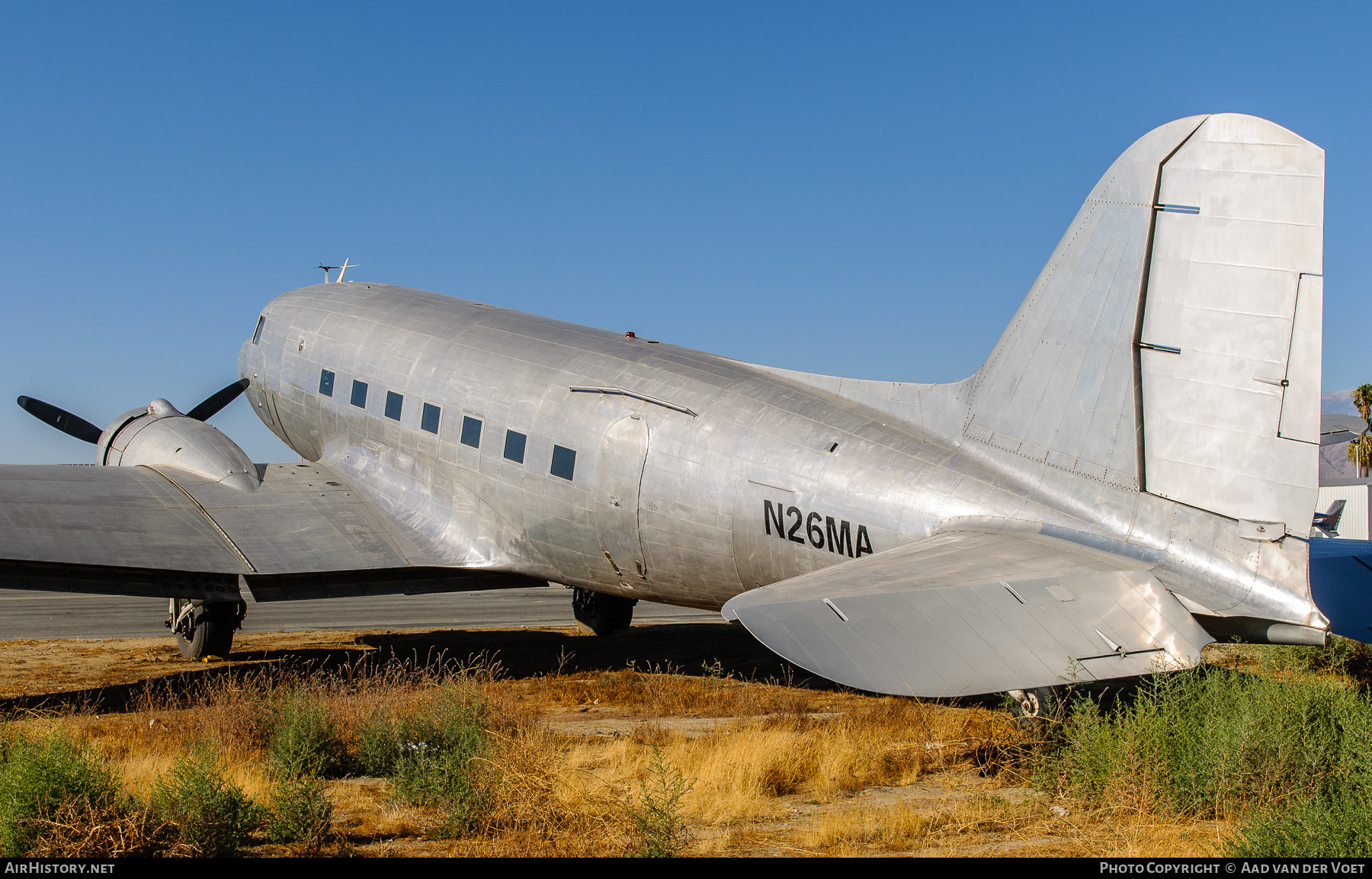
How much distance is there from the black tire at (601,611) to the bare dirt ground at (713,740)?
16.8 inches

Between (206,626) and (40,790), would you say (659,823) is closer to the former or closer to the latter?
(40,790)

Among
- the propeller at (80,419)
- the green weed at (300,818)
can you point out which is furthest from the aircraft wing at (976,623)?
the propeller at (80,419)

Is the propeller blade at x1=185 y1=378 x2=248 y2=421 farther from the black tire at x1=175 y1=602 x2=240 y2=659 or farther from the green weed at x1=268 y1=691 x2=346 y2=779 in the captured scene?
the green weed at x1=268 y1=691 x2=346 y2=779

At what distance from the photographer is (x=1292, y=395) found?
26.0 ft

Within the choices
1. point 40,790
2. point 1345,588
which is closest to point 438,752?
point 40,790

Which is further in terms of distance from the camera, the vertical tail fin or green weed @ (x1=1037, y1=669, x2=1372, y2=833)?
the vertical tail fin

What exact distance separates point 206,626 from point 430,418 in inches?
205

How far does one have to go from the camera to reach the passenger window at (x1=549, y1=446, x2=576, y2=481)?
12672 mm

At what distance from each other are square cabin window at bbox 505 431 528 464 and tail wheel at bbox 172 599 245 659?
5.63 m

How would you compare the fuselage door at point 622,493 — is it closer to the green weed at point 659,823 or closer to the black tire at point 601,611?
the green weed at point 659,823

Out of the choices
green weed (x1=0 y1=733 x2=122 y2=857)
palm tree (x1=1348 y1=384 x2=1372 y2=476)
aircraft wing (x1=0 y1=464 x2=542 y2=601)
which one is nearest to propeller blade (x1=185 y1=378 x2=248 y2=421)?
aircraft wing (x1=0 y1=464 x2=542 y2=601)

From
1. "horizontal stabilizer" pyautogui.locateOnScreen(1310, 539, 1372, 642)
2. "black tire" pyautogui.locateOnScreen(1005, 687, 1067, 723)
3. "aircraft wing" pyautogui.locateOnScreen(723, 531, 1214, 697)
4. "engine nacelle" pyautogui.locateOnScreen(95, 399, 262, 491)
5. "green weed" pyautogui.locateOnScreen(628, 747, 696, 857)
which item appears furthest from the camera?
"engine nacelle" pyautogui.locateOnScreen(95, 399, 262, 491)

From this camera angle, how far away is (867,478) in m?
10.2

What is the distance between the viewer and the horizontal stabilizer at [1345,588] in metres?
8.59
